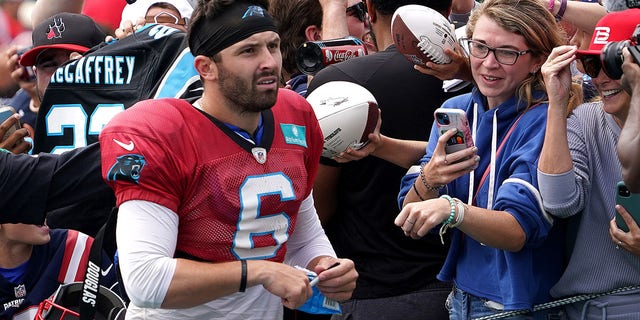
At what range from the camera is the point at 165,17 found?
19.7ft

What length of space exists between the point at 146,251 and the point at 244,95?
703mm

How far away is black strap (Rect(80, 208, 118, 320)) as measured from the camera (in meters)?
3.74

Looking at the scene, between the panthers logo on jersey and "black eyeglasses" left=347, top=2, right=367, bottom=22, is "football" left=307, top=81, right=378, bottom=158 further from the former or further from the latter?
"black eyeglasses" left=347, top=2, right=367, bottom=22

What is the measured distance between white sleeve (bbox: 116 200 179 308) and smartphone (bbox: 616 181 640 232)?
1622 millimetres

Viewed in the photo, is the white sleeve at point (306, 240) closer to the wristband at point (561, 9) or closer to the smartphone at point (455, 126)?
the smartphone at point (455, 126)

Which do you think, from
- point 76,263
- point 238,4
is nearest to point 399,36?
point 238,4

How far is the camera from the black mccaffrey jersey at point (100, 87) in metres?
4.75

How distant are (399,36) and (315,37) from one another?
1376 mm

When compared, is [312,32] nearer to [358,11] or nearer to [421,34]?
[358,11]

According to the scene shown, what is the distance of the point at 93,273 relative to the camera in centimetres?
383

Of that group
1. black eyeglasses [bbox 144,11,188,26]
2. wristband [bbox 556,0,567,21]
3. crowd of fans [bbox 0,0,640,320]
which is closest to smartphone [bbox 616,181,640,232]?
crowd of fans [bbox 0,0,640,320]

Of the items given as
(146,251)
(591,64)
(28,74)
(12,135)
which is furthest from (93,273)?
(28,74)

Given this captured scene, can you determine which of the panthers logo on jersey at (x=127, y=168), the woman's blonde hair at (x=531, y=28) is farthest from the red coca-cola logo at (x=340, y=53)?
the panthers logo on jersey at (x=127, y=168)

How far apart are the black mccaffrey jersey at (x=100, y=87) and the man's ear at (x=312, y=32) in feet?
2.83
